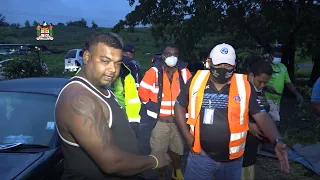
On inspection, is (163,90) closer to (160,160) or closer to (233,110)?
(233,110)

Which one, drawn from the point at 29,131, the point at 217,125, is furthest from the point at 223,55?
the point at 29,131

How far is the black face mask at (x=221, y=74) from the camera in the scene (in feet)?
11.2

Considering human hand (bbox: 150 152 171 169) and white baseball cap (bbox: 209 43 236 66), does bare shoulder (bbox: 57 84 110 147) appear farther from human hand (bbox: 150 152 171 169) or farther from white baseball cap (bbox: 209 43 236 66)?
white baseball cap (bbox: 209 43 236 66)

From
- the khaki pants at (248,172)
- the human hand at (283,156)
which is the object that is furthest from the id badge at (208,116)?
the khaki pants at (248,172)

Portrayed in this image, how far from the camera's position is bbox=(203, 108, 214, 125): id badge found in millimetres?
3318

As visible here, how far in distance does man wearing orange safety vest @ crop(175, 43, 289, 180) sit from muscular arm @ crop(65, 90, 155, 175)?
52.2 inches

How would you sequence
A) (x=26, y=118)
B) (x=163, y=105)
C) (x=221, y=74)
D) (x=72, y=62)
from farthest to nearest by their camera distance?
(x=72, y=62), (x=163, y=105), (x=26, y=118), (x=221, y=74)

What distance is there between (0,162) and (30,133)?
58 cm

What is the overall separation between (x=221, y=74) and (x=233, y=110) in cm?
36

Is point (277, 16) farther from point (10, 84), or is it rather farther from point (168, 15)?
point (10, 84)

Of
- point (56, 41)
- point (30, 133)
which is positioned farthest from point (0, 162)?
point (56, 41)

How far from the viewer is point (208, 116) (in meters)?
3.32

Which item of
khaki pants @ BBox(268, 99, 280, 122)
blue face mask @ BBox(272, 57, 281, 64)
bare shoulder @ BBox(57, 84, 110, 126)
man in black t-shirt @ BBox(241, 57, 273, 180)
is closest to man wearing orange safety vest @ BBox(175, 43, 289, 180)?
man in black t-shirt @ BBox(241, 57, 273, 180)

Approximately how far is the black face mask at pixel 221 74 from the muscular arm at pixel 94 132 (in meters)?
1.55
